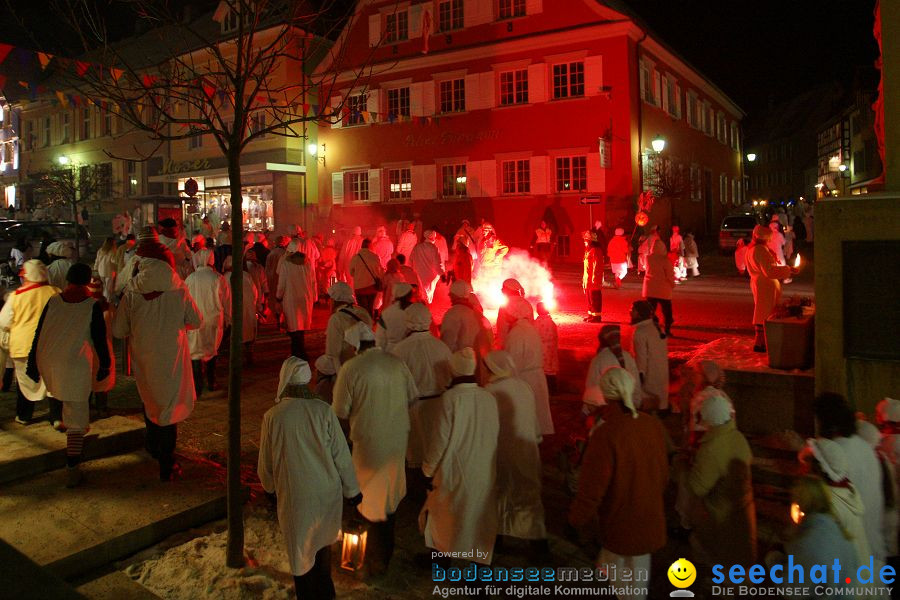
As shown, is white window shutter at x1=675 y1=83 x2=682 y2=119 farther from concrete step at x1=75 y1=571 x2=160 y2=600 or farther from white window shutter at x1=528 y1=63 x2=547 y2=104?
concrete step at x1=75 y1=571 x2=160 y2=600

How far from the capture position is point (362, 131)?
31.2 meters

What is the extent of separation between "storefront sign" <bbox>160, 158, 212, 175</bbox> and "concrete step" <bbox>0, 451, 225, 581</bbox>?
30358 millimetres

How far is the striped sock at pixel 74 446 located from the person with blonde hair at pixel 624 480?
436cm

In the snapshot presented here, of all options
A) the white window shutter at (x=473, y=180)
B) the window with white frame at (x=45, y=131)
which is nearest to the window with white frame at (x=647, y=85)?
the white window shutter at (x=473, y=180)

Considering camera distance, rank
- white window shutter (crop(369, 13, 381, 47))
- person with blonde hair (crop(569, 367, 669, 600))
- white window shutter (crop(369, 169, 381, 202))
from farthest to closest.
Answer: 1. white window shutter (crop(369, 169, 381, 202))
2. white window shutter (crop(369, 13, 381, 47))
3. person with blonde hair (crop(569, 367, 669, 600))

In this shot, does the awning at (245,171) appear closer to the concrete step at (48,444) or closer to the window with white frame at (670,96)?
the window with white frame at (670,96)

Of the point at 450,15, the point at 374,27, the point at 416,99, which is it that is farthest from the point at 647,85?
the point at 374,27

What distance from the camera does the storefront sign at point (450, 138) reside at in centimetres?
2736

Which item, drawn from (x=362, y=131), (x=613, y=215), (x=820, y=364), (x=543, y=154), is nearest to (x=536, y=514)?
(x=820, y=364)

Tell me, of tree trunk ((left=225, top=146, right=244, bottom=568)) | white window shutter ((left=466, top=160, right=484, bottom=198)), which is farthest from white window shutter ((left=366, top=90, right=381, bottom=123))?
tree trunk ((left=225, top=146, right=244, bottom=568))

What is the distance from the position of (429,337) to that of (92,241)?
30.5m

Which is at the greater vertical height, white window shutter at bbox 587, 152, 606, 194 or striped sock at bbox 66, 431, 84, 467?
white window shutter at bbox 587, 152, 606, 194

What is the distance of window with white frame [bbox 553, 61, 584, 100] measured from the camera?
25312 millimetres

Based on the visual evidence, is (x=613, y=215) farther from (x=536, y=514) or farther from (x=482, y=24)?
(x=536, y=514)
